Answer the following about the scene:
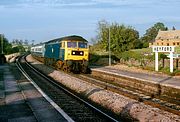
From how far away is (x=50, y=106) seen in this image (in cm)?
1464

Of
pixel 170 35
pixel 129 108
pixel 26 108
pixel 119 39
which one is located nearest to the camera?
pixel 129 108

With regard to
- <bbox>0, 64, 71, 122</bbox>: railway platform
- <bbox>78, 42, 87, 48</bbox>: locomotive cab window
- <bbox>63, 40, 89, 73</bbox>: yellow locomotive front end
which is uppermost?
<bbox>78, 42, 87, 48</bbox>: locomotive cab window

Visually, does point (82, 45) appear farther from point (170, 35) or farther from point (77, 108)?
point (170, 35)

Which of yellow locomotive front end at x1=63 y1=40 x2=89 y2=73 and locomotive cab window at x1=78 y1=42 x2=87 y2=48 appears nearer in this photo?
yellow locomotive front end at x1=63 y1=40 x2=89 y2=73

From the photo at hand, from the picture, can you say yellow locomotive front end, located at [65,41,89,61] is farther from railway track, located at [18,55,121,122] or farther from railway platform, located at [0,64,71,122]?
railway platform, located at [0,64,71,122]

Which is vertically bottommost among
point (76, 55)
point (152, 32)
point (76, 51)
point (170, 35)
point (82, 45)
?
point (76, 55)

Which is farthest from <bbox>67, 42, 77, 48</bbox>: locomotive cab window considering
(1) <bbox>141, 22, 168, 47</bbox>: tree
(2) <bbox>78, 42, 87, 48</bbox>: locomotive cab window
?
(1) <bbox>141, 22, 168, 47</bbox>: tree

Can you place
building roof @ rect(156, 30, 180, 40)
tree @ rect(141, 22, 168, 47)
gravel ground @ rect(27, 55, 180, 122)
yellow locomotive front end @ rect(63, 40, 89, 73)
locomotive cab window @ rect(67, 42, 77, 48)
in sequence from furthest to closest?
1. tree @ rect(141, 22, 168, 47)
2. building roof @ rect(156, 30, 180, 40)
3. locomotive cab window @ rect(67, 42, 77, 48)
4. yellow locomotive front end @ rect(63, 40, 89, 73)
5. gravel ground @ rect(27, 55, 180, 122)

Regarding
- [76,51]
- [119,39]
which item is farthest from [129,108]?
[119,39]

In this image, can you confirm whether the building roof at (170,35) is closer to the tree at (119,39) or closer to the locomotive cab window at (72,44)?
the tree at (119,39)

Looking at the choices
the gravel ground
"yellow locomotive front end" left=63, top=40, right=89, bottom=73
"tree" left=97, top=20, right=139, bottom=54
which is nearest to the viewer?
the gravel ground

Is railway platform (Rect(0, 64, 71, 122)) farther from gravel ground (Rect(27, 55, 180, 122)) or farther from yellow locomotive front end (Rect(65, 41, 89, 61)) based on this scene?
yellow locomotive front end (Rect(65, 41, 89, 61))

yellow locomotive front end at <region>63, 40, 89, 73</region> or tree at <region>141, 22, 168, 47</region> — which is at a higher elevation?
tree at <region>141, 22, 168, 47</region>

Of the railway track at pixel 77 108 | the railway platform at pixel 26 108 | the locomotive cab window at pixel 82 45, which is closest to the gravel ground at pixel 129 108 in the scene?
the railway track at pixel 77 108
